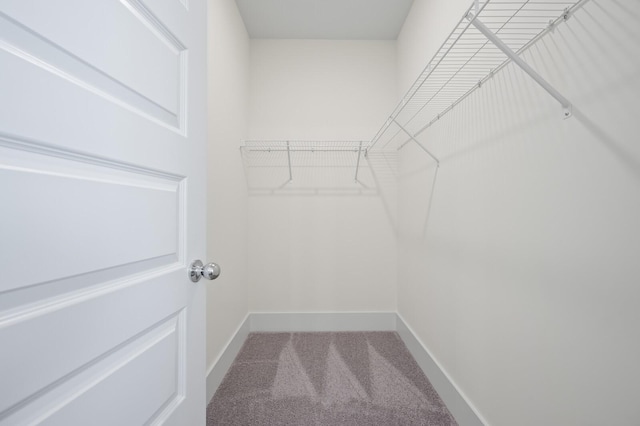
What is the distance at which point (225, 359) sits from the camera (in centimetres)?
180

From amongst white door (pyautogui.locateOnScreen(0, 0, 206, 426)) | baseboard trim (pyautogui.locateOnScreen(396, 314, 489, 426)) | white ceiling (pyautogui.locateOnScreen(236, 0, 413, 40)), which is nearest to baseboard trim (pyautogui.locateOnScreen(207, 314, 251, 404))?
white door (pyautogui.locateOnScreen(0, 0, 206, 426))

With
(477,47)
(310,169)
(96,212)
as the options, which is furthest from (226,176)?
(477,47)

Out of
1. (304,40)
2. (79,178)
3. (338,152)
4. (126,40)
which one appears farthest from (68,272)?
(304,40)

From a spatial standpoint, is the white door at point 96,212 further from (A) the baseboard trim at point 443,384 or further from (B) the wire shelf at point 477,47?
(A) the baseboard trim at point 443,384

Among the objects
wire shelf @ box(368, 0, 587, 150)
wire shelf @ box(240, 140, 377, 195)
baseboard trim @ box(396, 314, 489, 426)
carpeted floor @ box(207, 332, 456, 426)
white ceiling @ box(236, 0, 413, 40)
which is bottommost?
carpeted floor @ box(207, 332, 456, 426)

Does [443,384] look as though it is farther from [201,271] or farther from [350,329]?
[201,271]

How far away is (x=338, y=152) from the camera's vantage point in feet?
8.12

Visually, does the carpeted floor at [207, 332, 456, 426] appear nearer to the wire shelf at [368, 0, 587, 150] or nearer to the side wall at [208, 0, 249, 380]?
the side wall at [208, 0, 249, 380]

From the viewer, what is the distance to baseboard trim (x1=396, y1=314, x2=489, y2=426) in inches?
50.1

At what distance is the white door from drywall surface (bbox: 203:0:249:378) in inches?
34.3

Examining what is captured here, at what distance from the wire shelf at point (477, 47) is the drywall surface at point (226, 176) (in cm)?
110

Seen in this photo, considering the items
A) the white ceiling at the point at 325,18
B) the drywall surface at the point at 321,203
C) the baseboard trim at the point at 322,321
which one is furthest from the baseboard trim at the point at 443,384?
the white ceiling at the point at 325,18

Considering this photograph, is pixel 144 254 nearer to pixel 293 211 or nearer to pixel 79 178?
pixel 79 178

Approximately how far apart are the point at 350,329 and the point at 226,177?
164 cm
